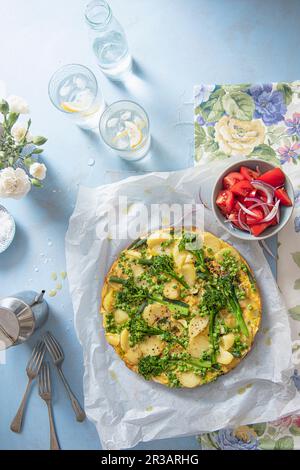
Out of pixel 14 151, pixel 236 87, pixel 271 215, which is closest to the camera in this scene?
pixel 271 215

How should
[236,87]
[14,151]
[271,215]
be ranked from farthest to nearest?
[236,87] → [14,151] → [271,215]

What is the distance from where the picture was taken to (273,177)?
179 cm

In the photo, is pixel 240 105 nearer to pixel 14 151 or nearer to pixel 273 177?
pixel 273 177

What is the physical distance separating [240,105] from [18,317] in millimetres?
1167

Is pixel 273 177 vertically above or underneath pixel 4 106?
underneath

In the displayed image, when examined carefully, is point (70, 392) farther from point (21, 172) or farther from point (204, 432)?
point (21, 172)

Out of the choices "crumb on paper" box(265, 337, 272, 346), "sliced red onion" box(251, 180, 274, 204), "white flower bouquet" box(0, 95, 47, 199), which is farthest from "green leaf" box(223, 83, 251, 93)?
"crumb on paper" box(265, 337, 272, 346)

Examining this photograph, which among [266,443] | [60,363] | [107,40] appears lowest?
[266,443]

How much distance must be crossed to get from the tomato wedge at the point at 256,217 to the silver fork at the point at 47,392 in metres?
0.99

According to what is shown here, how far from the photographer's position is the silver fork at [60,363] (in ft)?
6.72

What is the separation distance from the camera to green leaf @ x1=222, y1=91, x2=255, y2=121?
2.00 meters

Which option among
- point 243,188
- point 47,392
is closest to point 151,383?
point 47,392
